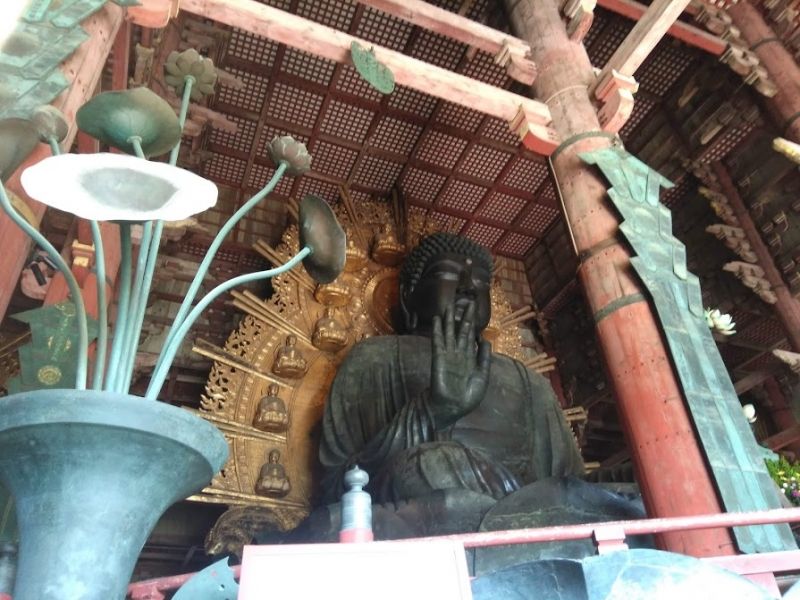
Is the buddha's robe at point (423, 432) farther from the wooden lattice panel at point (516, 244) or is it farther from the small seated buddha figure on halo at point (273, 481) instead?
the wooden lattice panel at point (516, 244)

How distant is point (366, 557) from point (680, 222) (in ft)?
18.8

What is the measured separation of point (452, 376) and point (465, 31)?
73.2 inches

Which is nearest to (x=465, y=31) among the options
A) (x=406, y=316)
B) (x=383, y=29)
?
(x=383, y=29)

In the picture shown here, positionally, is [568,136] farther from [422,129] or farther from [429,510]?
[422,129]

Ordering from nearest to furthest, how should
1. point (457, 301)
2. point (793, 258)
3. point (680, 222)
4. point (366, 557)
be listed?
point (366, 557)
point (457, 301)
point (793, 258)
point (680, 222)

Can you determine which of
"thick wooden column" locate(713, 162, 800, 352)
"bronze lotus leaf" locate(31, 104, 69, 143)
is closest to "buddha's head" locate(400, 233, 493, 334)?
"thick wooden column" locate(713, 162, 800, 352)

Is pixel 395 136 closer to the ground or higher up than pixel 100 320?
higher up

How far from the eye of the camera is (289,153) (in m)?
2.01

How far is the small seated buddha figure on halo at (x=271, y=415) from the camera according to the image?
3.97 metres

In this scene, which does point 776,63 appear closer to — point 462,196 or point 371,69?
point 462,196

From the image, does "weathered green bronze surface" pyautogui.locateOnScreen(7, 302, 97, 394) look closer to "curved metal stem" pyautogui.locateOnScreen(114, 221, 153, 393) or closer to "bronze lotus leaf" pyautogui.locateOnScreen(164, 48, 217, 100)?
"bronze lotus leaf" pyautogui.locateOnScreen(164, 48, 217, 100)

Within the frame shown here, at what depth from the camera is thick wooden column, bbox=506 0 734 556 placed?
2205mm

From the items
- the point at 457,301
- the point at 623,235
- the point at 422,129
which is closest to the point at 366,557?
the point at 623,235

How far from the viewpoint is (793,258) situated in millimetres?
5125
